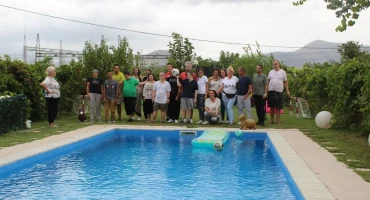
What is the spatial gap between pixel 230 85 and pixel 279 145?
4029 millimetres

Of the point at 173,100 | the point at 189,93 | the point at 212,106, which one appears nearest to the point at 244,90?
the point at 212,106

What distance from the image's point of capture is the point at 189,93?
487 inches

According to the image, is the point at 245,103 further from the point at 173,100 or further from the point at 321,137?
the point at 321,137

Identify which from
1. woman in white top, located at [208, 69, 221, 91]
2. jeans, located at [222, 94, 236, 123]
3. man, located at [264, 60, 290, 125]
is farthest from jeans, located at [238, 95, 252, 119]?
woman in white top, located at [208, 69, 221, 91]

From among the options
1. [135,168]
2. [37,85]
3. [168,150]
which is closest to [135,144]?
[168,150]

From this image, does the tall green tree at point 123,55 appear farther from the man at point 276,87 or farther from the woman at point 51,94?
the man at point 276,87

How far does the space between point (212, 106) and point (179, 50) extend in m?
9.17

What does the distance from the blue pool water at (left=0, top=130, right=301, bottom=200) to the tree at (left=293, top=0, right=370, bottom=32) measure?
284 centimetres

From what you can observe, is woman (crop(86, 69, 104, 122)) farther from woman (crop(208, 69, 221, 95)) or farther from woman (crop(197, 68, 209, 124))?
woman (crop(208, 69, 221, 95))

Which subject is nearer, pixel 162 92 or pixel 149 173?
pixel 149 173

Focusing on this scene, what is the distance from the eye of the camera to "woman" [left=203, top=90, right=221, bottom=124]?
12.2m

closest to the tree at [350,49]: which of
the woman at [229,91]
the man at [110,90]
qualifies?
the woman at [229,91]

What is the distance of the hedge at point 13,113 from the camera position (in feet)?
32.7

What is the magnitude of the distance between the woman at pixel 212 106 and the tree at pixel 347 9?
Result: 9.32 metres
